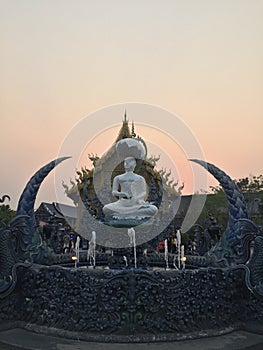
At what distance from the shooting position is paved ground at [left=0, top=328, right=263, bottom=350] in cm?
486

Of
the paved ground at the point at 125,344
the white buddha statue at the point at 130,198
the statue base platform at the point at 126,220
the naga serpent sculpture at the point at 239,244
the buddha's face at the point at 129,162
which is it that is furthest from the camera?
the buddha's face at the point at 129,162

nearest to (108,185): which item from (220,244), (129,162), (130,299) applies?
(129,162)

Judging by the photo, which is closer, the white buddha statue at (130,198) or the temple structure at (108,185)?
the white buddha statue at (130,198)

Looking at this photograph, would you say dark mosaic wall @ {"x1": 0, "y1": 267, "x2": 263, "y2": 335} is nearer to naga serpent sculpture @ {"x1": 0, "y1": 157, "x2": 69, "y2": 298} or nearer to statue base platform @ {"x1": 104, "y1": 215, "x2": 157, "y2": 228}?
naga serpent sculpture @ {"x1": 0, "y1": 157, "x2": 69, "y2": 298}

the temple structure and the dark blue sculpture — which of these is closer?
the dark blue sculpture

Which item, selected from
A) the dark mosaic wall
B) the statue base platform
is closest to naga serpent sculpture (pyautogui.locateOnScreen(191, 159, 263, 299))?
the dark mosaic wall

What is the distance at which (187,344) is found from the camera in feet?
16.4

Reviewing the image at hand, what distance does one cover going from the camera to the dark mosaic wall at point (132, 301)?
5227mm

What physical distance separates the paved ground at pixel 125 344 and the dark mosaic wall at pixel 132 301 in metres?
0.21

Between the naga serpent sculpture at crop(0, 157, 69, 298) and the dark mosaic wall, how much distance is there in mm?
435

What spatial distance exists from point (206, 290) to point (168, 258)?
444cm

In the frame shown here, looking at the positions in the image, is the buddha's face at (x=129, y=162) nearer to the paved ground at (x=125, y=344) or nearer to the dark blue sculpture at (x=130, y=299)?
the dark blue sculpture at (x=130, y=299)

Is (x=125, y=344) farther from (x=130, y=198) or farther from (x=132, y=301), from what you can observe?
(x=130, y=198)

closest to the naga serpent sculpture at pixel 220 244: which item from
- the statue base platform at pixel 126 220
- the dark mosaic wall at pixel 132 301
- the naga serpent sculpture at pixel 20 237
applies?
the naga serpent sculpture at pixel 20 237
